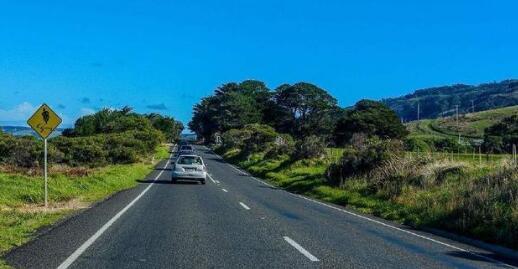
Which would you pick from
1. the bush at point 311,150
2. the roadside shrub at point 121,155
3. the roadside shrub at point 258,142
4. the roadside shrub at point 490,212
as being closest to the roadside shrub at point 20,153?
the roadside shrub at point 121,155

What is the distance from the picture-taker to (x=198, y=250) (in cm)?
967

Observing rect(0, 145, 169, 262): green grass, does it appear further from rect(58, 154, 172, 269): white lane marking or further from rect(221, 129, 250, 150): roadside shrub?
rect(221, 129, 250, 150): roadside shrub

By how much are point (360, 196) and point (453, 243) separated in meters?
11.0

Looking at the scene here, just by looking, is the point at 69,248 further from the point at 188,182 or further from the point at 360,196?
the point at 188,182

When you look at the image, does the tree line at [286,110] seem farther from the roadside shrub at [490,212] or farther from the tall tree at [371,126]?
the roadside shrub at [490,212]

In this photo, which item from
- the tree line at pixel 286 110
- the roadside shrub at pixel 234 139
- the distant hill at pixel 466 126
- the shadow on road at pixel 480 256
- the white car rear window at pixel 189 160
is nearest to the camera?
the shadow on road at pixel 480 256

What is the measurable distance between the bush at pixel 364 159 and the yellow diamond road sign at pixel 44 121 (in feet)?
48.2

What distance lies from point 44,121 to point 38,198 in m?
3.70

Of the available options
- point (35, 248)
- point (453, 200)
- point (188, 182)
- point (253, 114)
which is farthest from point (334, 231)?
point (253, 114)

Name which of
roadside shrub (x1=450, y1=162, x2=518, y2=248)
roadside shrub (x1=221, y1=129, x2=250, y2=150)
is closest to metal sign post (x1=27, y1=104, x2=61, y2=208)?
roadside shrub (x1=450, y1=162, x2=518, y2=248)

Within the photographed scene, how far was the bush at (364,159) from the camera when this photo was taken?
27.5 meters

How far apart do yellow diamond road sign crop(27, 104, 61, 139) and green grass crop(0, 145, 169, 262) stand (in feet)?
7.80

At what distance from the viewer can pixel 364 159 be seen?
92.8 ft

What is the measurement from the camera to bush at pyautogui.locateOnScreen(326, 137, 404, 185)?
27.5m
